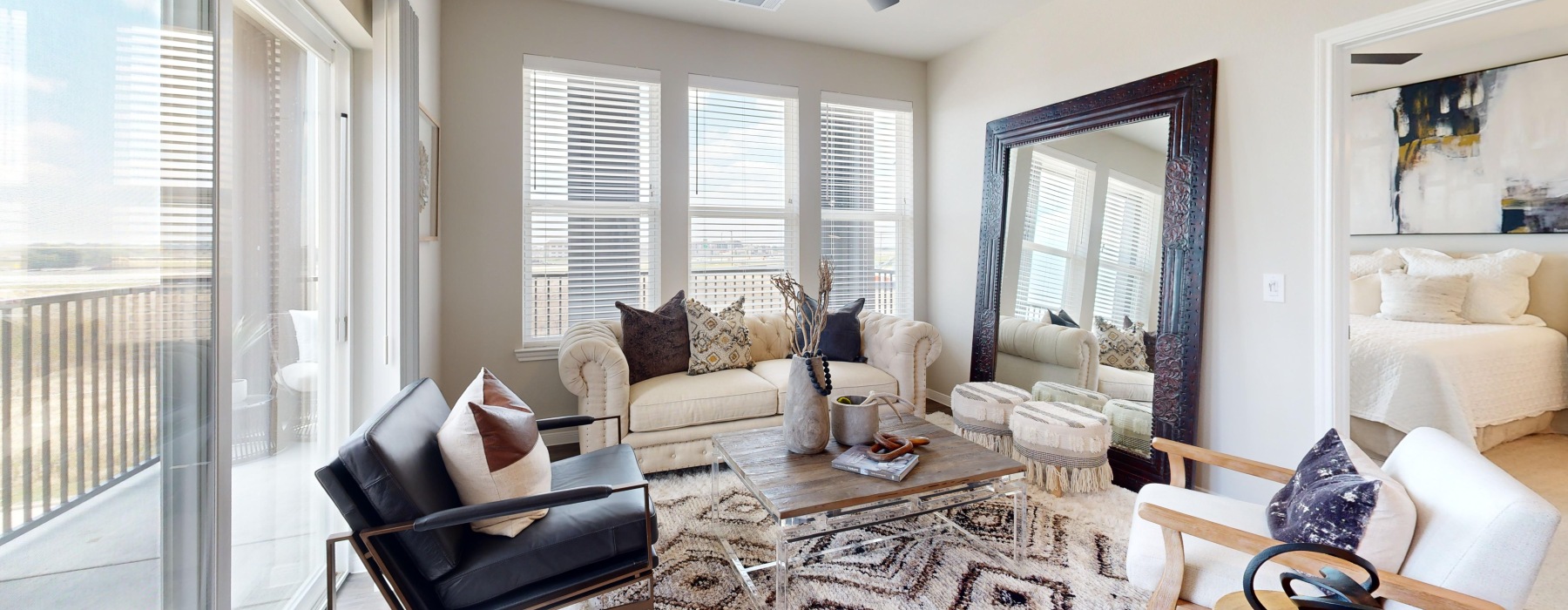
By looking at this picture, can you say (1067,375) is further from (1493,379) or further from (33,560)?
(33,560)

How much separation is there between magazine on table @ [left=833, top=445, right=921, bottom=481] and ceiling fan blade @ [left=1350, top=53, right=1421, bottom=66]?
10.5ft

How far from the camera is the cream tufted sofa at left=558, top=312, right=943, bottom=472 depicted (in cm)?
302

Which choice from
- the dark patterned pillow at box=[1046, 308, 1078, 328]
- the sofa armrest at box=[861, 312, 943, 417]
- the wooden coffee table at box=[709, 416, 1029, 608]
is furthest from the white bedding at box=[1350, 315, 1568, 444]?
the wooden coffee table at box=[709, 416, 1029, 608]

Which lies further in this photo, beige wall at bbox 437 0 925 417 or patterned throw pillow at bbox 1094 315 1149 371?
beige wall at bbox 437 0 925 417

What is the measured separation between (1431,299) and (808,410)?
4.27 meters

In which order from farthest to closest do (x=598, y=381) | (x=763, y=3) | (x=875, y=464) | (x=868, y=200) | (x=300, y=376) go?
(x=868, y=200), (x=763, y=3), (x=598, y=381), (x=875, y=464), (x=300, y=376)

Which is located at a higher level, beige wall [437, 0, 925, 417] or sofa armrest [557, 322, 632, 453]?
beige wall [437, 0, 925, 417]

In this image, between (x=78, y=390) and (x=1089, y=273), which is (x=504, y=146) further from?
(x=1089, y=273)

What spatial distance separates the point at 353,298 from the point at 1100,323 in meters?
3.50

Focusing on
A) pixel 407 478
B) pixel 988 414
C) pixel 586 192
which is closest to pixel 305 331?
pixel 407 478

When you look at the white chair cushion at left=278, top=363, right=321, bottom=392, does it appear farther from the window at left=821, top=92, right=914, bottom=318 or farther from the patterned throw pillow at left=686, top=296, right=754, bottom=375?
the window at left=821, top=92, right=914, bottom=318

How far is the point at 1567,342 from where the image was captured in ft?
11.9

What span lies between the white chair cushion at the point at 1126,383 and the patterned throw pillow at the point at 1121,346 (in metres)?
0.03

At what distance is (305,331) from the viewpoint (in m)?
1.89
